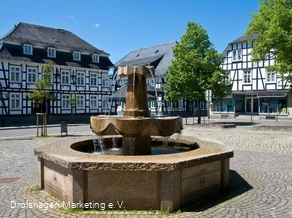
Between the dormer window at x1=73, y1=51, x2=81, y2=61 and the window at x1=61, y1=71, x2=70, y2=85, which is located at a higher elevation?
the dormer window at x1=73, y1=51, x2=81, y2=61

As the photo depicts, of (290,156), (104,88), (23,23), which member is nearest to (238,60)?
(104,88)

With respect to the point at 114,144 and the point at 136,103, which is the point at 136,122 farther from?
the point at 114,144

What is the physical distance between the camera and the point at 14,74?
3319cm

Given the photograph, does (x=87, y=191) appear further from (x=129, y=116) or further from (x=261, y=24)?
(x=261, y=24)

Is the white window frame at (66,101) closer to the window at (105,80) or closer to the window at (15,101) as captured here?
the window at (15,101)

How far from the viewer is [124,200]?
5.27 meters

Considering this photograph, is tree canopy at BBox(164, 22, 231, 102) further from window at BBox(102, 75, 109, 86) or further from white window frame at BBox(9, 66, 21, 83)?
white window frame at BBox(9, 66, 21, 83)

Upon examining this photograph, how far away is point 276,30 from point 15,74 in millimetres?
27096

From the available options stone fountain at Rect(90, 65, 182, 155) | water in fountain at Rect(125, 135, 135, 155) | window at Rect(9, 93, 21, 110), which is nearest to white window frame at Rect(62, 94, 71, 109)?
window at Rect(9, 93, 21, 110)

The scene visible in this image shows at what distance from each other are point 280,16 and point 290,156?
41.0 feet

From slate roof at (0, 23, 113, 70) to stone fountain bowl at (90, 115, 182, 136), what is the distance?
29.7 meters

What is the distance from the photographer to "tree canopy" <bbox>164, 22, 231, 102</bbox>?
86.1 feet

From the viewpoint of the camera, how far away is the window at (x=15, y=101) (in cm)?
3312

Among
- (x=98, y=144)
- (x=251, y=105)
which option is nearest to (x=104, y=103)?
(x=251, y=105)
